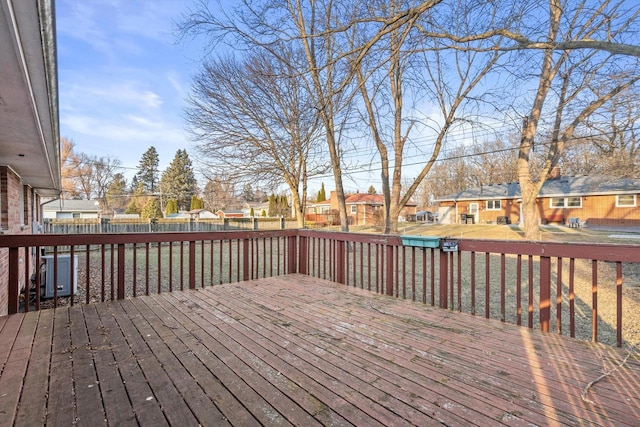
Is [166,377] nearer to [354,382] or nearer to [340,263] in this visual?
[354,382]

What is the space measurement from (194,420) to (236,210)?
41.2 meters

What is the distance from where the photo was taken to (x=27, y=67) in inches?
68.2

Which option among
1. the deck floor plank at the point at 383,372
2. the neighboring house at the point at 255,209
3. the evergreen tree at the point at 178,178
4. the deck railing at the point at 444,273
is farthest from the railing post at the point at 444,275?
the evergreen tree at the point at 178,178

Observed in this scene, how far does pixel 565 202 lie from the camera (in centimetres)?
1902

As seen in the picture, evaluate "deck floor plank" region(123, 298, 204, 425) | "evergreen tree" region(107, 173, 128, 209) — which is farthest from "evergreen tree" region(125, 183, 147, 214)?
"deck floor plank" region(123, 298, 204, 425)

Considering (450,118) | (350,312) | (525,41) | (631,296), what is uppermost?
(450,118)

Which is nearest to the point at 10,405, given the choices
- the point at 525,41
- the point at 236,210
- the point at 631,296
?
the point at 525,41

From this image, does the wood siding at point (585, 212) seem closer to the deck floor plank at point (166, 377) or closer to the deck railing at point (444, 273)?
the deck railing at point (444, 273)

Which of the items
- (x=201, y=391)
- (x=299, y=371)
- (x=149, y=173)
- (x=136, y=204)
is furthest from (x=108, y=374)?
(x=149, y=173)

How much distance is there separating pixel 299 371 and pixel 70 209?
28.3 metres

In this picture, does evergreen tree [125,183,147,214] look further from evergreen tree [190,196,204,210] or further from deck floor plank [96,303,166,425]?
deck floor plank [96,303,166,425]

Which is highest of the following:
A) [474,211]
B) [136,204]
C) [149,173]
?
[149,173]

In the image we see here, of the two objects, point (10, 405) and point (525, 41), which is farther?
point (525, 41)

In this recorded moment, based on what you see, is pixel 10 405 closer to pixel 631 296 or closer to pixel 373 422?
pixel 373 422
